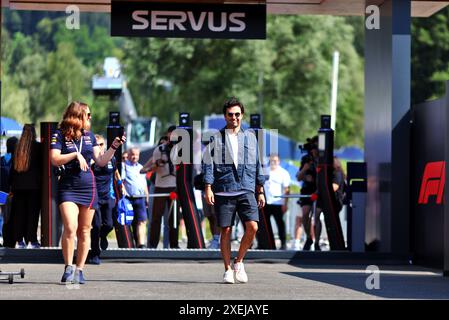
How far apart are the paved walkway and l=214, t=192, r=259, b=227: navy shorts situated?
765mm

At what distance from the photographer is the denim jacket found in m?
14.6

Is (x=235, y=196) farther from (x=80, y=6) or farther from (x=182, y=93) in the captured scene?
(x=182, y=93)

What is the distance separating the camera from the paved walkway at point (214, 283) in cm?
1257

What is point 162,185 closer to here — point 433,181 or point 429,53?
point 433,181

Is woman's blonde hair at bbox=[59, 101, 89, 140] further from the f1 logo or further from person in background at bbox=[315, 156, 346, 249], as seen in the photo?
person in background at bbox=[315, 156, 346, 249]

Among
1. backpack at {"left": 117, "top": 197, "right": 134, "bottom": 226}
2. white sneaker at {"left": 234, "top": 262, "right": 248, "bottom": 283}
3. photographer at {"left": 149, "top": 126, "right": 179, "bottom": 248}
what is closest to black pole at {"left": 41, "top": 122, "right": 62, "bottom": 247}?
backpack at {"left": 117, "top": 197, "right": 134, "bottom": 226}

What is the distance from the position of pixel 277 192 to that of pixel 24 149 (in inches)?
234

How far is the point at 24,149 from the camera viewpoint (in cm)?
1970

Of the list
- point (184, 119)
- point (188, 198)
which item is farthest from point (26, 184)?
point (184, 119)

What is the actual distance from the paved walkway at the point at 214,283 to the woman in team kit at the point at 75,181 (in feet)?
1.31

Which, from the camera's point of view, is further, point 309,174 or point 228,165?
point 309,174
